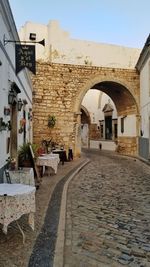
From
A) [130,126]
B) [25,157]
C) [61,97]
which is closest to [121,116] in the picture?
[130,126]

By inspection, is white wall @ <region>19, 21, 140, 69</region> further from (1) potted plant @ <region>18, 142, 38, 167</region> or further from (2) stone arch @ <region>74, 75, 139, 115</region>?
(1) potted plant @ <region>18, 142, 38, 167</region>

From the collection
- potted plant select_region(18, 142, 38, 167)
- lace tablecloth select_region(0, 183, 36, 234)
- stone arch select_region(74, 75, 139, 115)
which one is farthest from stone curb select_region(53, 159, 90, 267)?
stone arch select_region(74, 75, 139, 115)

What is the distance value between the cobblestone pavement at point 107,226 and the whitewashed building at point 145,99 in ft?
23.5

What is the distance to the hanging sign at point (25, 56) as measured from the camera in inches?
267

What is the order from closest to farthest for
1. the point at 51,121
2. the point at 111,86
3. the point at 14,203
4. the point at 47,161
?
the point at 14,203
the point at 47,161
the point at 51,121
the point at 111,86

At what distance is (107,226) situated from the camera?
4.61 meters

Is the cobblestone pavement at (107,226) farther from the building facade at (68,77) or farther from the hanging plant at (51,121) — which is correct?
the building facade at (68,77)

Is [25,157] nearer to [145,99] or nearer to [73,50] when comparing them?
[145,99]

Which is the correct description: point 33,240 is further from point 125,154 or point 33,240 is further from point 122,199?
point 125,154

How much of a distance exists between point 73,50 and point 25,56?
1032 cm

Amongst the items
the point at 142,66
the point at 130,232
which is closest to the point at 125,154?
Result: the point at 142,66

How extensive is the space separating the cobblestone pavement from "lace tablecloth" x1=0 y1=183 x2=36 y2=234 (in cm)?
70

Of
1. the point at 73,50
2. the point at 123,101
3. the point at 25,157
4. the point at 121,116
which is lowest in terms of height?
the point at 25,157

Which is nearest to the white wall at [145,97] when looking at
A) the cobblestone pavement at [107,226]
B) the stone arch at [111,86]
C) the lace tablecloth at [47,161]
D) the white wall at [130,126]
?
the stone arch at [111,86]
